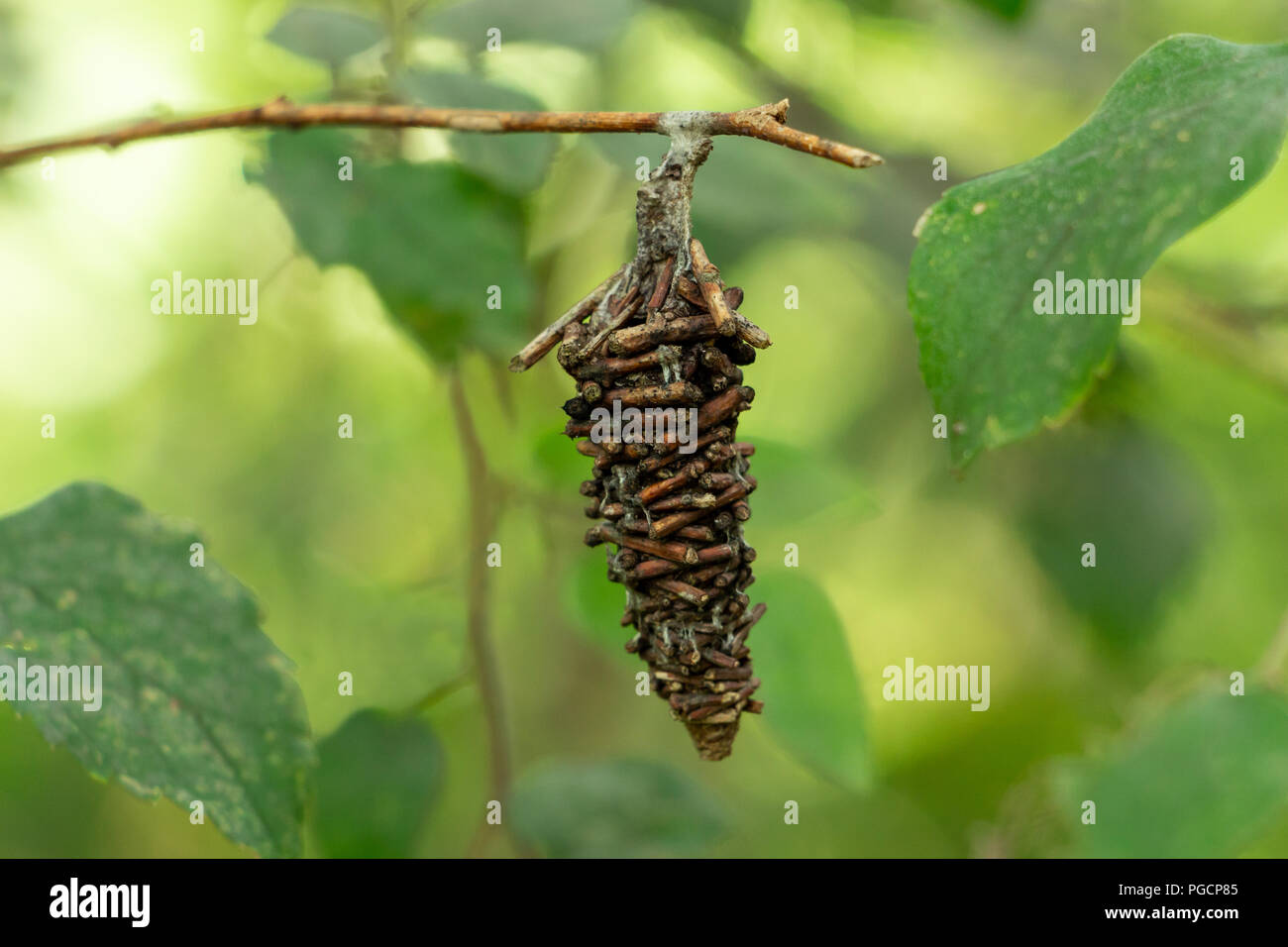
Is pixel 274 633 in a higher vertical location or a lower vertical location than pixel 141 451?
lower

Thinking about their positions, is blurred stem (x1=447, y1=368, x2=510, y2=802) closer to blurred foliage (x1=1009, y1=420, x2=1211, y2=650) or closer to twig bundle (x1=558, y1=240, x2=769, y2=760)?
twig bundle (x1=558, y1=240, x2=769, y2=760)

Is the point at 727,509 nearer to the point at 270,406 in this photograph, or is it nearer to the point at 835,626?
the point at 835,626

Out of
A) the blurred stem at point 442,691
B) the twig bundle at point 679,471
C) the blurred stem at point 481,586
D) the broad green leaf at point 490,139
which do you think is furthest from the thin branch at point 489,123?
the blurred stem at point 442,691

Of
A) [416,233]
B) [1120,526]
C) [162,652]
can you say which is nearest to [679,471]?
[162,652]

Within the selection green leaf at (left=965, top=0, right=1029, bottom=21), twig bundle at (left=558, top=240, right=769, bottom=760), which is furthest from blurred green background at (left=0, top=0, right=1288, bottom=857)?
twig bundle at (left=558, top=240, right=769, bottom=760)

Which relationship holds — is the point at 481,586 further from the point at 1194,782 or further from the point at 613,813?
the point at 1194,782

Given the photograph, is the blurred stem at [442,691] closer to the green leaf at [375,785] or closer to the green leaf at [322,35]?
the green leaf at [375,785]

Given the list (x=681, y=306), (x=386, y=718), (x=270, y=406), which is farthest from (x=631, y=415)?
(x=270, y=406)
